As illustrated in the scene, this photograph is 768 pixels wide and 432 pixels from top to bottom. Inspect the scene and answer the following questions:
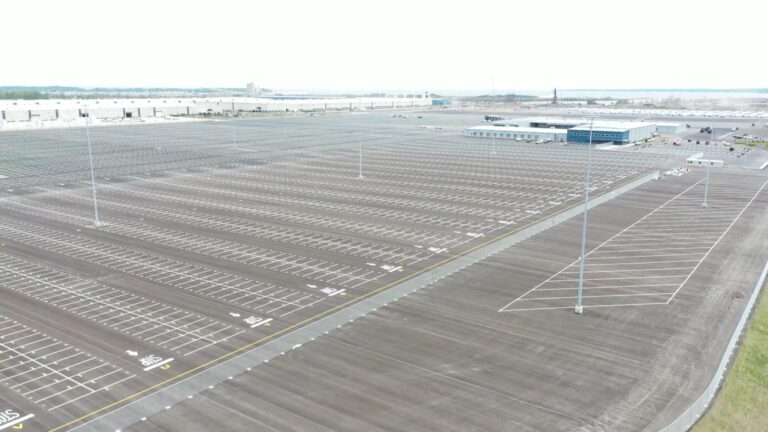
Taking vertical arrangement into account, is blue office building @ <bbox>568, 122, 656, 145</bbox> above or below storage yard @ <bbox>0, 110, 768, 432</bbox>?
above

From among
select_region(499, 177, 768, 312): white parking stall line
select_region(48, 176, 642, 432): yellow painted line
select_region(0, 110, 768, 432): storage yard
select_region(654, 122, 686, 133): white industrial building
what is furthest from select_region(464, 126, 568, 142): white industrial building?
select_region(48, 176, 642, 432): yellow painted line

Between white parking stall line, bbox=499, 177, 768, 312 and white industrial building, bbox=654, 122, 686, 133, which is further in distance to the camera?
white industrial building, bbox=654, 122, 686, 133

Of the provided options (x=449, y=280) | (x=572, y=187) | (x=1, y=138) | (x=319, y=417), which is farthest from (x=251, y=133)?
(x=319, y=417)

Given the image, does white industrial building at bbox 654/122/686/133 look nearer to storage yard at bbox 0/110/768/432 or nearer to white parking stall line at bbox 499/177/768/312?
storage yard at bbox 0/110/768/432

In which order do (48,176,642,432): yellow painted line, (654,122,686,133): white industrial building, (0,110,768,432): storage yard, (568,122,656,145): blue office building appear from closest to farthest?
(48,176,642,432): yellow painted line < (0,110,768,432): storage yard < (568,122,656,145): blue office building < (654,122,686,133): white industrial building

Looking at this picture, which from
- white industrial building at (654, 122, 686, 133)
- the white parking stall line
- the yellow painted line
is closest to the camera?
the yellow painted line

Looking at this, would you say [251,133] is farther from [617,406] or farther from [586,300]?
[617,406]
